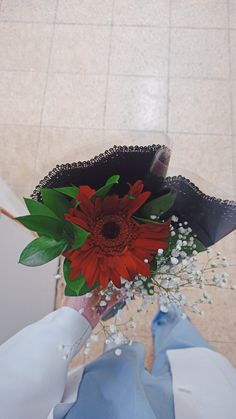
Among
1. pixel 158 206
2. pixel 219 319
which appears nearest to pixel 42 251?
pixel 158 206

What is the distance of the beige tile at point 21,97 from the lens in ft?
5.88

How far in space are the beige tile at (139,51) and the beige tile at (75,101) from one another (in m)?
0.13

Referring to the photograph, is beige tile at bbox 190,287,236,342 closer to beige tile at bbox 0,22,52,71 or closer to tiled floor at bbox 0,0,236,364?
tiled floor at bbox 0,0,236,364

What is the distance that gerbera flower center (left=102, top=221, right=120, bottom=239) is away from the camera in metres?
0.53

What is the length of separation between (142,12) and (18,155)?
937 millimetres

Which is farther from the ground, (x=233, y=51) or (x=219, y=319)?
(x=233, y=51)

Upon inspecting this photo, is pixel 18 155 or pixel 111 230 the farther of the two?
pixel 18 155

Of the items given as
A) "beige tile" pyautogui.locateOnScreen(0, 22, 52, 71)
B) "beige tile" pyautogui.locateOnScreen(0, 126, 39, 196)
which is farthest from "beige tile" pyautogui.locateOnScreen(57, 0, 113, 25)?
"beige tile" pyautogui.locateOnScreen(0, 126, 39, 196)

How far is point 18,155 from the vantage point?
5.65ft

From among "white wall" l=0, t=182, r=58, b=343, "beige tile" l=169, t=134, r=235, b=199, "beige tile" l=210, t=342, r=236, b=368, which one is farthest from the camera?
"beige tile" l=169, t=134, r=235, b=199

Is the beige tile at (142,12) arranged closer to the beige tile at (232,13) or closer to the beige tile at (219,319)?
the beige tile at (232,13)

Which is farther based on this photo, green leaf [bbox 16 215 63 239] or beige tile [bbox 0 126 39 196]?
beige tile [bbox 0 126 39 196]

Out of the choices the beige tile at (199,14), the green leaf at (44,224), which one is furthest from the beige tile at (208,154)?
the green leaf at (44,224)

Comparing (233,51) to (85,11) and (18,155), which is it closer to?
(85,11)
